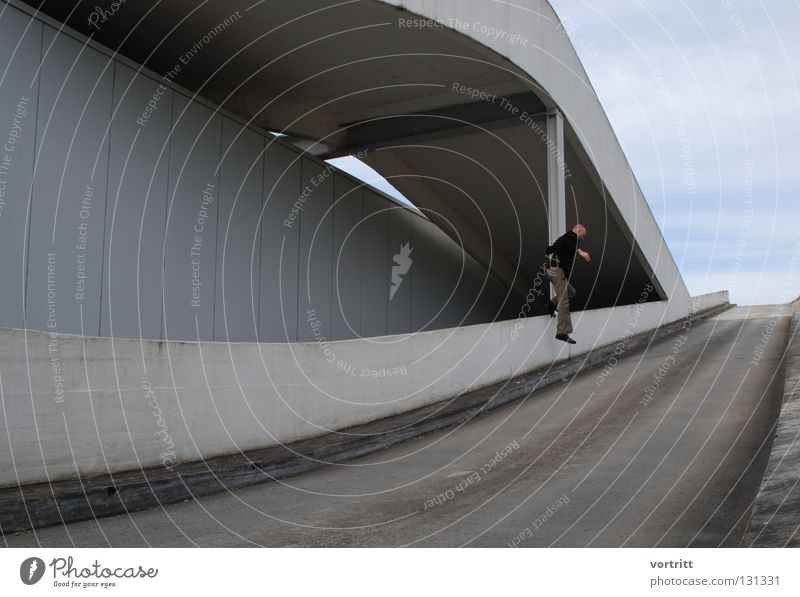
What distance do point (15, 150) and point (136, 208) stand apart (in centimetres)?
203

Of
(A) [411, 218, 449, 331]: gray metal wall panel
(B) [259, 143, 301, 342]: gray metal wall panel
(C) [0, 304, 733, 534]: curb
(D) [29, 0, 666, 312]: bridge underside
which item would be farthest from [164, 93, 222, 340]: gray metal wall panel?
(A) [411, 218, 449, 331]: gray metal wall panel

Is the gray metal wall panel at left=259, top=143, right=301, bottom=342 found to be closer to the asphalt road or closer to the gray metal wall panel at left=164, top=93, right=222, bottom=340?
the gray metal wall panel at left=164, top=93, right=222, bottom=340

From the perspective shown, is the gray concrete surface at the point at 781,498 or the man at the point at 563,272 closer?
the gray concrete surface at the point at 781,498

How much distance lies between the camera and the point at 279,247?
13.6m

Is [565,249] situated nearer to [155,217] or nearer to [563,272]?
[563,272]

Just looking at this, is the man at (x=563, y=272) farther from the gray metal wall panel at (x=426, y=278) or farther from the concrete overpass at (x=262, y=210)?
the gray metal wall panel at (x=426, y=278)

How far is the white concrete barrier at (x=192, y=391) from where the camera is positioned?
5477 millimetres

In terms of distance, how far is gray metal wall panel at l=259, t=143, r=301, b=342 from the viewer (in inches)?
516

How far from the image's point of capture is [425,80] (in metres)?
13.4

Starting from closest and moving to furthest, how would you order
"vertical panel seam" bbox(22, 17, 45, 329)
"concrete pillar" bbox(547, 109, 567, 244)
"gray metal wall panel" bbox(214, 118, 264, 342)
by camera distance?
"vertical panel seam" bbox(22, 17, 45, 329) → "gray metal wall panel" bbox(214, 118, 264, 342) → "concrete pillar" bbox(547, 109, 567, 244)

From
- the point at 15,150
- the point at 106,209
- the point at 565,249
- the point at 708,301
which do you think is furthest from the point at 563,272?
the point at 708,301

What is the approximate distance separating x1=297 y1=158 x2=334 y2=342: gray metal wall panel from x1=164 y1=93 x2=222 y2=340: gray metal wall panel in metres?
2.56

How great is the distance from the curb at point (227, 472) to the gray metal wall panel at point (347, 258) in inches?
216

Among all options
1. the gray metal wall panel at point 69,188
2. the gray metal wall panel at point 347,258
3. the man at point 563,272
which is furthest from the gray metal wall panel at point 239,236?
the man at point 563,272
